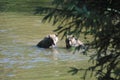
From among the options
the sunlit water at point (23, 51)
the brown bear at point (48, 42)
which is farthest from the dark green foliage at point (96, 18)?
the brown bear at point (48, 42)

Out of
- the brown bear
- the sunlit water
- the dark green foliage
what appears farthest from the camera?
the brown bear

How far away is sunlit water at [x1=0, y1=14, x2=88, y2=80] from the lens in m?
12.2

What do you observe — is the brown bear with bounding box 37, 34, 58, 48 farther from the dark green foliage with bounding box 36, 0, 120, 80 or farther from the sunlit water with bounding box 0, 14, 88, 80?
the dark green foliage with bounding box 36, 0, 120, 80

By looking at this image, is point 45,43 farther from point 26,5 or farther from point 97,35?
point 26,5

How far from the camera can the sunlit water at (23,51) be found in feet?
40.0

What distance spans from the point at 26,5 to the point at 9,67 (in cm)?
1683

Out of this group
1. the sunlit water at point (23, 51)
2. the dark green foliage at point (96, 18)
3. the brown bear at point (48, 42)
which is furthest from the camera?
the brown bear at point (48, 42)

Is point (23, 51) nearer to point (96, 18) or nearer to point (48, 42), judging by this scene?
point (48, 42)

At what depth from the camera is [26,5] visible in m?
28.5

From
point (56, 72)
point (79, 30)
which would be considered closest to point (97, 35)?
point (79, 30)

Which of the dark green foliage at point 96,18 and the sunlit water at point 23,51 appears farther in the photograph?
the sunlit water at point 23,51

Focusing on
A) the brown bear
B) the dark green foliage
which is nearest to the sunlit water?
the brown bear

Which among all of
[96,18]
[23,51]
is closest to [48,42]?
[23,51]

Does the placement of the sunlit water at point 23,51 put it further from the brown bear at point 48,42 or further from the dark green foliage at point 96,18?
the dark green foliage at point 96,18
